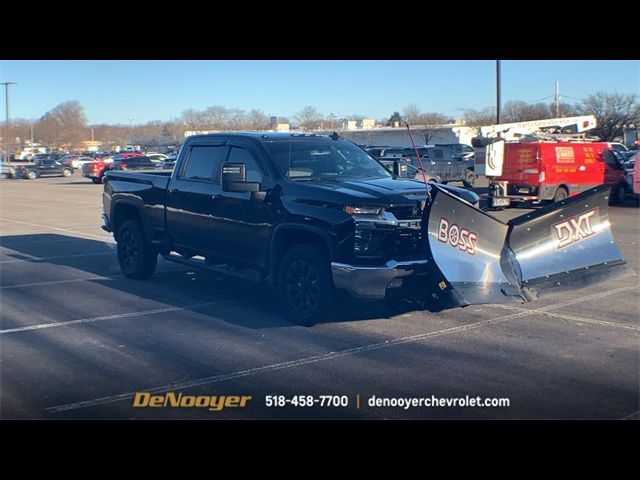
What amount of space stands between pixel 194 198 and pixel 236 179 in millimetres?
1386

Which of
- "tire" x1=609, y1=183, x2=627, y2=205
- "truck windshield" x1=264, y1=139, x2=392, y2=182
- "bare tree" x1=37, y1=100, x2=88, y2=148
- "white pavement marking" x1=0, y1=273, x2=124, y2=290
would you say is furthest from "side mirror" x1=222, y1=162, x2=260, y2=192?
"tire" x1=609, y1=183, x2=627, y2=205

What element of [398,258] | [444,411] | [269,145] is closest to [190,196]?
[269,145]

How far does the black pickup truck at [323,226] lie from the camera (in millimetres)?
7477

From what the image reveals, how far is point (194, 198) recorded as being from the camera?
376 inches

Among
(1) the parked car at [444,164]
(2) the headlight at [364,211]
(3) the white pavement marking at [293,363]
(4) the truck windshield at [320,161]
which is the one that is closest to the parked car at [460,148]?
(1) the parked car at [444,164]

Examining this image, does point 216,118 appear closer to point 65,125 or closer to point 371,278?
point 371,278

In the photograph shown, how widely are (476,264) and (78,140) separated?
20504 millimetres

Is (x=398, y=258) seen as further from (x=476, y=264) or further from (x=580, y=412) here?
(x=580, y=412)

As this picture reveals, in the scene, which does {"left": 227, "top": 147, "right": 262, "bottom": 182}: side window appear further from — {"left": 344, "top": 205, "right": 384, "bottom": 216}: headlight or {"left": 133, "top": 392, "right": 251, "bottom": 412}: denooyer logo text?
{"left": 133, "top": 392, "right": 251, "bottom": 412}: denooyer logo text

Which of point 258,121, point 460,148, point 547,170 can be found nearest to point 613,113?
point 460,148

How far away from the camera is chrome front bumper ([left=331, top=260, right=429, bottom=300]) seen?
7.36 m

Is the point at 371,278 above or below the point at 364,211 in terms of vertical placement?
below

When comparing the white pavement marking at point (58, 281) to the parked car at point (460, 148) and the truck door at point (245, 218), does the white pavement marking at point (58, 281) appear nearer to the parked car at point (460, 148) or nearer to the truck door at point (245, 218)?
the truck door at point (245, 218)
